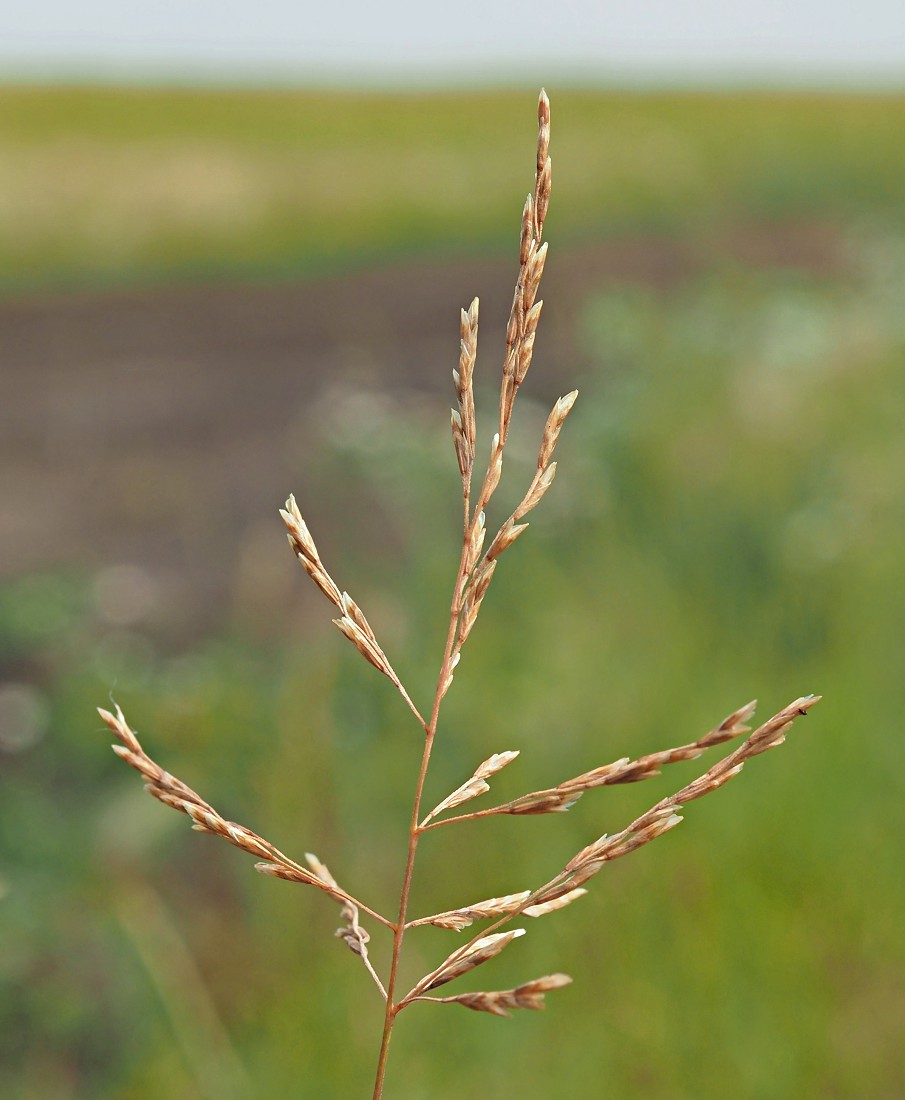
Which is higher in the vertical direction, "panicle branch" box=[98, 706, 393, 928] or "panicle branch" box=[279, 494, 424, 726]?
"panicle branch" box=[279, 494, 424, 726]

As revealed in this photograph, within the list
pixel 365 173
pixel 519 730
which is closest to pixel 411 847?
pixel 519 730

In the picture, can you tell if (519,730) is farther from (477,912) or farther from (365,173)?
(365,173)

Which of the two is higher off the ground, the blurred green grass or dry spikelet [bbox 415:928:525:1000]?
dry spikelet [bbox 415:928:525:1000]

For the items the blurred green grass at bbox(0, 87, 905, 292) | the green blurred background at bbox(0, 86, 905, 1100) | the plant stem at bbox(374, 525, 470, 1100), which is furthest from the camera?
the blurred green grass at bbox(0, 87, 905, 292)

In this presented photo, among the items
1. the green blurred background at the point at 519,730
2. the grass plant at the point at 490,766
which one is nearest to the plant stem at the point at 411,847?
the grass plant at the point at 490,766

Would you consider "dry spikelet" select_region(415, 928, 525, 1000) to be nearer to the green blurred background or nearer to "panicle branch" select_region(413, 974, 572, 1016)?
"panicle branch" select_region(413, 974, 572, 1016)

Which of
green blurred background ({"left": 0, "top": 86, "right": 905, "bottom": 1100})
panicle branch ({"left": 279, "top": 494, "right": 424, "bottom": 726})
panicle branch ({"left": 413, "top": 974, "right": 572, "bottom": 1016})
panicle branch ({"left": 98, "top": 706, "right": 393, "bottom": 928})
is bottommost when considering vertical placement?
green blurred background ({"left": 0, "top": 86, "right": 905, "bottom": 1100})

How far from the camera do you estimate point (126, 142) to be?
48.6 ft

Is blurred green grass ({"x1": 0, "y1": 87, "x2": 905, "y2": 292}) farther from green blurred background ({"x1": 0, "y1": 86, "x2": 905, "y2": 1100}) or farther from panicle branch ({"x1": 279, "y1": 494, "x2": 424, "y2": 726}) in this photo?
panicle branch ({"x1": 279, "y1": 494, "x2": 424, "y2": 726})

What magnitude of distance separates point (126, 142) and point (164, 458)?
788 cm

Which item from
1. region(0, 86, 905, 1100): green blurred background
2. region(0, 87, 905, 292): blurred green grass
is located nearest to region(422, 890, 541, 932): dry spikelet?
region(0, 86, 905, 1100): green blurred background

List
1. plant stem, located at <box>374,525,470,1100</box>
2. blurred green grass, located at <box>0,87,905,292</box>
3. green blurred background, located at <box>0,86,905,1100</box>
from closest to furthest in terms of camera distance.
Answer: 1. plant stem, located at <box>374,525,470,1100</box>
2. green blurred background, located at <box>0,86,905,1100</box>
3. blurred green grass, located at <box>0,87,905,292</box>

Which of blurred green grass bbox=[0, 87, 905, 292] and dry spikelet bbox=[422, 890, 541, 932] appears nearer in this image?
dry spikelet bbox=[422, 890, 541, 932]

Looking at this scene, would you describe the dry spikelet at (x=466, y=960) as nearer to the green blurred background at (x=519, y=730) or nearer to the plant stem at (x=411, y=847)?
the plant stem at (x=411, y=847)
